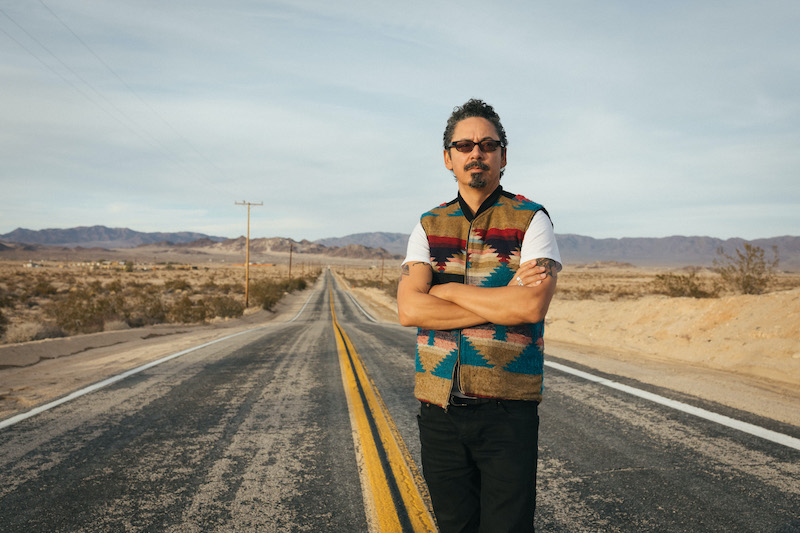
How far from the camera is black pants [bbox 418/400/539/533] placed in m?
1.78

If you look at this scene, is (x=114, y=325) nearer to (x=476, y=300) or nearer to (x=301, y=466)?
(x=301, y=466)

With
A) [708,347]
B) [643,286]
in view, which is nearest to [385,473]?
[708,347]

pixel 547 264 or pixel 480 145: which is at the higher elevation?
pixel 480 145

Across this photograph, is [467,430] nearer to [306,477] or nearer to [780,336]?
[306,477]

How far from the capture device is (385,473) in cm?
357

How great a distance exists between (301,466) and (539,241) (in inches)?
113

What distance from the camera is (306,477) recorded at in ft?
11.5

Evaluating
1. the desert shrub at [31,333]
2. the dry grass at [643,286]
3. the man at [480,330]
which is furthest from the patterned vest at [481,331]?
the dry grass at [643,286]

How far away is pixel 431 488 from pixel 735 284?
1964 cm

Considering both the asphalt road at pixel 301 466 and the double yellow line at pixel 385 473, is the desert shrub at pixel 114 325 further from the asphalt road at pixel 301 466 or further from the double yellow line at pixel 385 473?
the double yellow line at pixel 385 473

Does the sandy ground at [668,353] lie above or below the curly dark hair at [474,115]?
below

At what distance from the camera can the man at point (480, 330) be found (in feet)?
5.91

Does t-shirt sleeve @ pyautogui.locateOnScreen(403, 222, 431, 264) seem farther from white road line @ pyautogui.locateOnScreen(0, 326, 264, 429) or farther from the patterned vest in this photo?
white road line @ pyautogui.locateOnScreen(0, 326, 264, 429)

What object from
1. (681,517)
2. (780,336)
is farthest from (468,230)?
(780,336)
